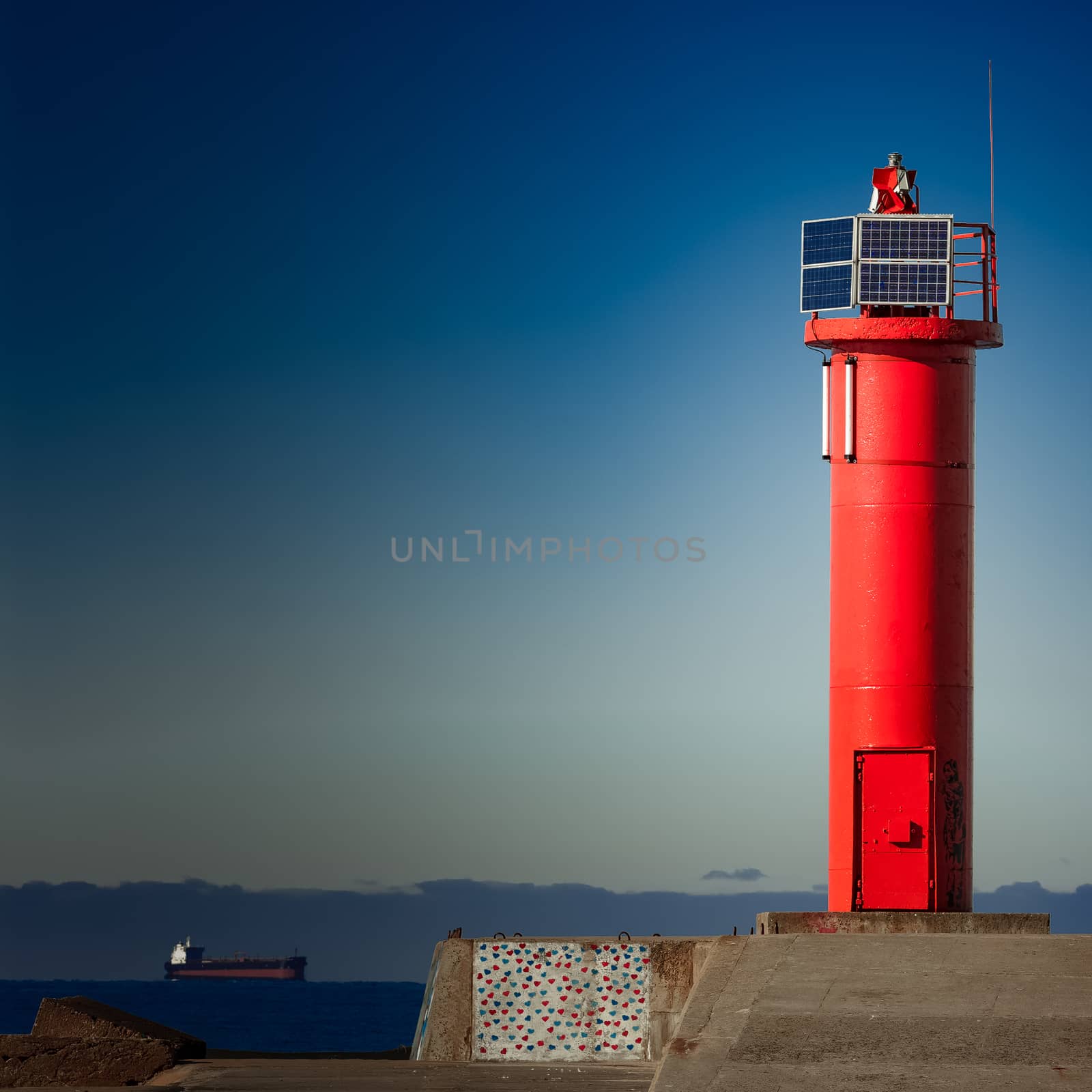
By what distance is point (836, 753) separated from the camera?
18.9 metres

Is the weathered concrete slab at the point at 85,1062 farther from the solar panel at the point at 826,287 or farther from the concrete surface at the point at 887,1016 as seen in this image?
the solar panel at the point at 826,287

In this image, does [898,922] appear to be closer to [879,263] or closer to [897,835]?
[897,835]

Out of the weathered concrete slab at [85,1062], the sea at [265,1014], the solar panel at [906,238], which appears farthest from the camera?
the sea at [265,1014]

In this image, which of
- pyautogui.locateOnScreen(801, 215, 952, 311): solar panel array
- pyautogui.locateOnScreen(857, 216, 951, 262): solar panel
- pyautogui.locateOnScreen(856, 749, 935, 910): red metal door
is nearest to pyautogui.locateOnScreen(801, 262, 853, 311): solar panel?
pyautogui.locateOnScreen(801, 215, 952, 311): solar panel array

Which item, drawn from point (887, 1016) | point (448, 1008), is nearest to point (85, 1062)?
point (448, 1008)

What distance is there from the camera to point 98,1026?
53.8 feet

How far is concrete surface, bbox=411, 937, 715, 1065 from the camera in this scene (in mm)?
17016

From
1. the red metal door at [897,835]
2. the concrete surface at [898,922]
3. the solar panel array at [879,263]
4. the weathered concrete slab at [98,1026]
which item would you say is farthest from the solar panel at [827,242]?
the weathered concrete slab at [98,1026]

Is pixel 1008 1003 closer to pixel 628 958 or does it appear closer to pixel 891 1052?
pixel 891 1052

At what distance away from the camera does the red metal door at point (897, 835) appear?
1844 cm

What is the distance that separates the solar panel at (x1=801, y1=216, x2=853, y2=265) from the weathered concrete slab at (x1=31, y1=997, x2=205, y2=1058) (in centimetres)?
1103

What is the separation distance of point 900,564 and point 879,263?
11.6ft

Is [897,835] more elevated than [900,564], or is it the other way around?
[900,564]

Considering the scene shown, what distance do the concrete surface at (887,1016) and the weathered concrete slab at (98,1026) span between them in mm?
5202
